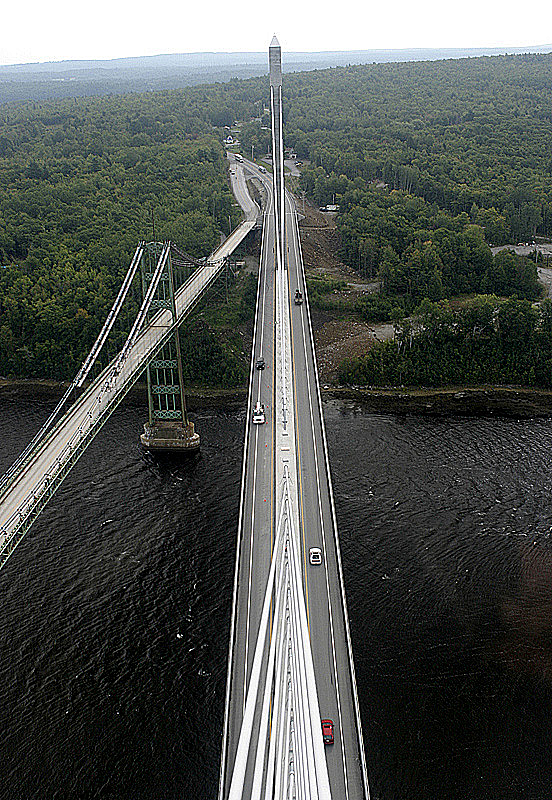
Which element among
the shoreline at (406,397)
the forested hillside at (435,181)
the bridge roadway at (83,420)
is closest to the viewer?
the bridge roadway at (83,420)

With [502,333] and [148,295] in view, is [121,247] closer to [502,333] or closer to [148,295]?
[148,295]

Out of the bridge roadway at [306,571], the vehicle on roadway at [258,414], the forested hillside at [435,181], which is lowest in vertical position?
the bridge roadway at [306,571]

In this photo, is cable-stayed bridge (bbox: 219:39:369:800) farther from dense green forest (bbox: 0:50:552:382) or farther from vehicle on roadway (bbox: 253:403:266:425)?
dense green forest (bbox: 0:50:552:382)

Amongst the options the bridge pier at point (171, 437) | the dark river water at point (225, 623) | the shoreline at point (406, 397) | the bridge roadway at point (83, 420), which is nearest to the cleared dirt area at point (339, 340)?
the shoreline at point (406, 397)

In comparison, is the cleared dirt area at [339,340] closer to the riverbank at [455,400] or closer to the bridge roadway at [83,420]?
the riverbank at [455,400]

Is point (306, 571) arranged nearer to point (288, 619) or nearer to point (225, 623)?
point (288, 619)

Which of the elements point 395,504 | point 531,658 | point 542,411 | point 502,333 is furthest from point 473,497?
point 502,333
